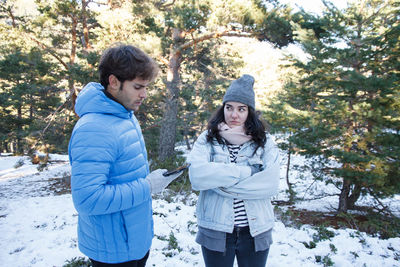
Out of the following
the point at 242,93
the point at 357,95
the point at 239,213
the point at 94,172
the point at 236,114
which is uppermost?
the point at 357,95

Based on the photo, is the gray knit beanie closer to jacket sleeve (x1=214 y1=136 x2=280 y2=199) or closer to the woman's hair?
the woman's hair

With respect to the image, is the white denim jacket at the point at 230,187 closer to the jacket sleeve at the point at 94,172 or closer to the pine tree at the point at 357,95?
the jacket sleeve at the point at 94,172

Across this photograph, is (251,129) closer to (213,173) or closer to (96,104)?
(213,173)

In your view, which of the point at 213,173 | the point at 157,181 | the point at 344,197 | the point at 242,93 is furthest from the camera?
the point at 344,197

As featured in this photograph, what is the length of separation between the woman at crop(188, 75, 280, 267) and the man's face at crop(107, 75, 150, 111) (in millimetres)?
648

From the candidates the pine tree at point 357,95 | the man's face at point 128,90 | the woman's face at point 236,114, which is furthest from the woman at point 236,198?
the pine tree at point 357,95

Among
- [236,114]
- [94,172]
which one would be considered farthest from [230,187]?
[94,172]

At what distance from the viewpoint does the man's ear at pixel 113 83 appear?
53.1 inches

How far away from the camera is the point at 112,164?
129cm

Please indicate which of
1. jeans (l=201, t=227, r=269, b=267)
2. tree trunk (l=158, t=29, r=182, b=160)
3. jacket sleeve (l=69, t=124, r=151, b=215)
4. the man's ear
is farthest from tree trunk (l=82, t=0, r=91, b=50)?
jeans (l=201, t=227, r=269, b=267)

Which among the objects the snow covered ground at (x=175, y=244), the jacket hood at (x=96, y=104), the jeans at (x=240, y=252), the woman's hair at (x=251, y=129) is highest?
the jacket hood at (x=96, y=104)

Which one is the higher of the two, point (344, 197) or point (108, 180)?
point (108, 180)

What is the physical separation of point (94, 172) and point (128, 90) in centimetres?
50

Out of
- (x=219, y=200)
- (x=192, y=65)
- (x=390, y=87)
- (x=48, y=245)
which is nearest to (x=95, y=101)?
(x=219, y=200)
